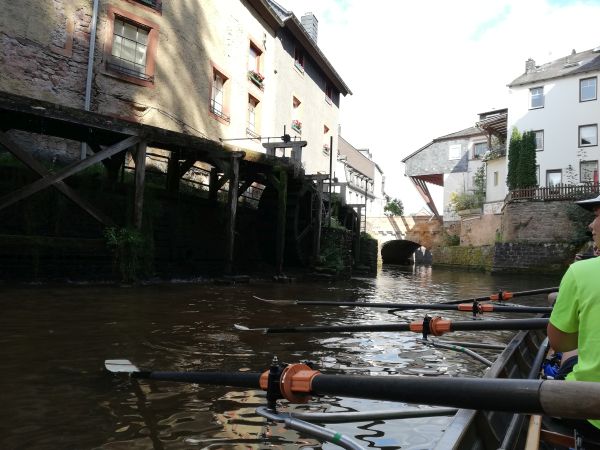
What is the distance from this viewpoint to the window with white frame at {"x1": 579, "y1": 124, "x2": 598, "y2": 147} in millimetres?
26234

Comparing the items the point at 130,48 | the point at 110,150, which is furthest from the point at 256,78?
the point at 110,150

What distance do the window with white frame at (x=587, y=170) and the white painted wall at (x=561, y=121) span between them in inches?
7.8

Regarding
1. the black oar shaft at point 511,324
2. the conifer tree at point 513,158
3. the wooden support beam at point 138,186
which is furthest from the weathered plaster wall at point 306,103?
the black oar shaft at point 511,324

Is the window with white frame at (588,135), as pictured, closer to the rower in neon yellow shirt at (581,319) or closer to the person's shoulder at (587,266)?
the rower in neon yellow shirt at (581,319)

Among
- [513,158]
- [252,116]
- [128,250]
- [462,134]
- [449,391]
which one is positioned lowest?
[449,391]

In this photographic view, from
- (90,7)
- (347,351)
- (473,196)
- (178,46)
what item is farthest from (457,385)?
(473,196)

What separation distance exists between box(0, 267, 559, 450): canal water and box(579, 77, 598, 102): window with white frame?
83.0ft

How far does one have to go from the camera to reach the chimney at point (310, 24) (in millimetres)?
26047

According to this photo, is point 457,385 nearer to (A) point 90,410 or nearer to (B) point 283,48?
(A) point 90,410

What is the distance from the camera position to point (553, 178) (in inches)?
1096

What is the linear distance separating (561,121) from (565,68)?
3648mm

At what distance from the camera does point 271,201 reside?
1573 cm

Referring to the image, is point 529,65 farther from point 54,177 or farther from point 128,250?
point 54,177

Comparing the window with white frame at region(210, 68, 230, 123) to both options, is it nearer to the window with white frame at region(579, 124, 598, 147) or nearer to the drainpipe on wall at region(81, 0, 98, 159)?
the drainpipe on wall at region(81, 0, 98, 159)
